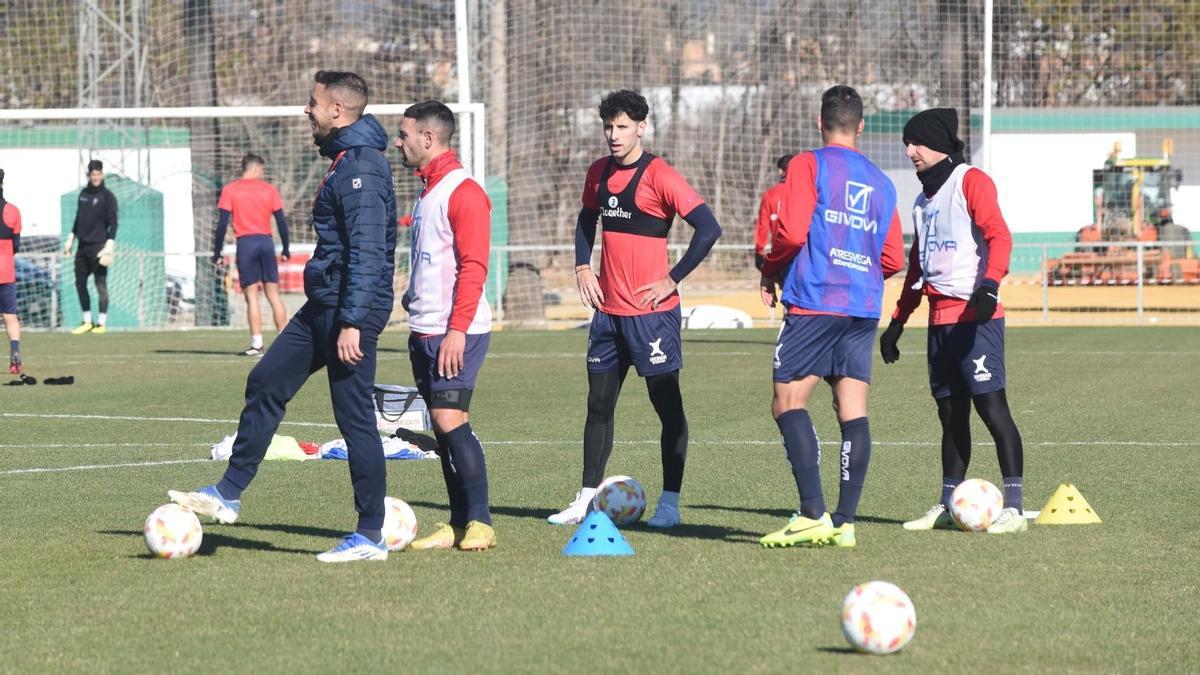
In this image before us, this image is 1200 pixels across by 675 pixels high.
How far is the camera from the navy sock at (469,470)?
285 inches

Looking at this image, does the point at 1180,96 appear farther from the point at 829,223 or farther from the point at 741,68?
the point at 829,223

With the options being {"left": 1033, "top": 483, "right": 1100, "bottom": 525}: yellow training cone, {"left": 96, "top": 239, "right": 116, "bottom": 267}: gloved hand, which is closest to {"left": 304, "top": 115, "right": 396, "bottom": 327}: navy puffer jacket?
{"left": 1033, "top": 483, "right": 1100, "bottom": 525}: yellow training cone

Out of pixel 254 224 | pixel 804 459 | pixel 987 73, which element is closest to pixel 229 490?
pixel 804 459

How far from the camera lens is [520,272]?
2738cm

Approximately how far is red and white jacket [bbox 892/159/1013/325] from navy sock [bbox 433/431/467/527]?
2312 millimetres

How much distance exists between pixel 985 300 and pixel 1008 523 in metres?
1.02

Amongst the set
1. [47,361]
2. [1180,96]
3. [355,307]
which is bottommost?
[47,361]

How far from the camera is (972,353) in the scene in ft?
25.5

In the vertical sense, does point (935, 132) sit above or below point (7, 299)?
above

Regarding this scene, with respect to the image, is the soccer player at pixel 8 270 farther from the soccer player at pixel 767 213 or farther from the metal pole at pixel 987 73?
the metal pole at pixel 987 73

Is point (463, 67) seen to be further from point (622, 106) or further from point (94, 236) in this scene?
point (622, 106)

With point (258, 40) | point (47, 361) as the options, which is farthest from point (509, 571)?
point (258, 40)

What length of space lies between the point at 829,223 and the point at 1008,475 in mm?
1566

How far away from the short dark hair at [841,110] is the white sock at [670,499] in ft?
6.22
